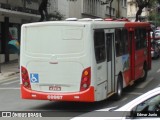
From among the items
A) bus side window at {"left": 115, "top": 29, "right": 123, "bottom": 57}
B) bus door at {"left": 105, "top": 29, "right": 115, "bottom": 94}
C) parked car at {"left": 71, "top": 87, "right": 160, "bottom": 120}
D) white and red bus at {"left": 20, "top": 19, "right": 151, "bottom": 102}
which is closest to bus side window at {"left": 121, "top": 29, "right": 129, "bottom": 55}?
bus side window at {"left": 115, "top": 29, "right": 123, "bottom": 57}

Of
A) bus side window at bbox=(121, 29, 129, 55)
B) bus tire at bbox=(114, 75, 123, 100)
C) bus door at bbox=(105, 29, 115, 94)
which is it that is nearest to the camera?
bus door at bbox=(105, 29, 115, 94)

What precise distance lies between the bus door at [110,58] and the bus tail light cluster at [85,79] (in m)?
1.45

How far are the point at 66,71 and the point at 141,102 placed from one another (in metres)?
6.17

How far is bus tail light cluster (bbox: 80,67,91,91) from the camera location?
39.6 feet

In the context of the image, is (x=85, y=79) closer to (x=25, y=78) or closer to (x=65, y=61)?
(x=65, y=61)

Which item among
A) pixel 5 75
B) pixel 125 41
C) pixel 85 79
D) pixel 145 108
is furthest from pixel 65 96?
pixel 5 75

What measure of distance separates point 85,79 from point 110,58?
2.02 meters

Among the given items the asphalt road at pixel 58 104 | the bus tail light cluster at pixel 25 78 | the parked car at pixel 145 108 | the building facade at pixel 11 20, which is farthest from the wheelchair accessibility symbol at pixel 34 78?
the building facade at pixel 11 20

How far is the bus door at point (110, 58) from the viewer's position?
13.5 metres

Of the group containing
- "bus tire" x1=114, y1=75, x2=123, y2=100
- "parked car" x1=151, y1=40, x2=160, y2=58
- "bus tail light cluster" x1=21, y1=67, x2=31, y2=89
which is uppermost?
"bus tail light cluster" x1=21, y1=67, x2=31, y2=89

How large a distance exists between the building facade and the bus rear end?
60.5 ft

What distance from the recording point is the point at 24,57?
41.9ft

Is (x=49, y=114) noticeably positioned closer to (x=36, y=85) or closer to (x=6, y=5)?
(x=36, y=85)

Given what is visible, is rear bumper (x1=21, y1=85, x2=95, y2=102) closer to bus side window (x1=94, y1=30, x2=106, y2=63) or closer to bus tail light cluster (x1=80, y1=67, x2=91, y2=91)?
bus tail light cluster (x1=80, y1=67, x2=91, y2=91)
